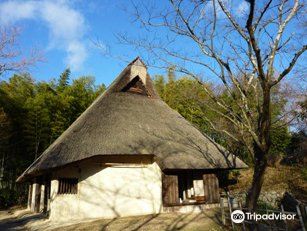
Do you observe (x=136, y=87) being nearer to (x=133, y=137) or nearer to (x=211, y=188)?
(x=133, y=137)

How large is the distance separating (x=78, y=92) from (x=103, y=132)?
480 inches

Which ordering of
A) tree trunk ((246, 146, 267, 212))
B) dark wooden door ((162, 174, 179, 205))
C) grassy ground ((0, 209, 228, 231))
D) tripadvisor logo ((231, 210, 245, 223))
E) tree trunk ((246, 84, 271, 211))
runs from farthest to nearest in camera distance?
1. dark wooden door ((162, 174, 179, 205))
2. grassy ground ((0, 209, 228, 231))
3. tripadvisor logo ((231, 210, 245, 223))
4. tree trunk ((246, 146, 267, 212))
5. tree trunk ((246, 84, 271, 211))

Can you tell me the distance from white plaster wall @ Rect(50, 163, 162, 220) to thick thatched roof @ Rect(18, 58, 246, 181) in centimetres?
96

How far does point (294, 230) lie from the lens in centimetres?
679

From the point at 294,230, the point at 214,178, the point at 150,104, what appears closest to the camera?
the point at 294,230

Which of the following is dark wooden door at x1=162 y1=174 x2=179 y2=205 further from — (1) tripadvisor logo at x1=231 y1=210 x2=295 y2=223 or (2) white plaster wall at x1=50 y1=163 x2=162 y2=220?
(1) tripadvisor logo at x1=231 y1=210 x2=295 y2=223

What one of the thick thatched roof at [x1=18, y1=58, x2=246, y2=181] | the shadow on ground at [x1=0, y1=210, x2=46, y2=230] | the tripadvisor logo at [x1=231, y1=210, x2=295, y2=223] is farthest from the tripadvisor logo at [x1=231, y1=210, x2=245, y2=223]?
the shadow on ground at [x1=0, y1=210, x2=46, y2=230]

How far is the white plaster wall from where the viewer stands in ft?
35.2

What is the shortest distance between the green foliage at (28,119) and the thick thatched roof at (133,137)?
700 cm

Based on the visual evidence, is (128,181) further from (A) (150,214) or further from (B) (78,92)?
(B) (78,92)

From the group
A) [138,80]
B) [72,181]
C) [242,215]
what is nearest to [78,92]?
[138,80]

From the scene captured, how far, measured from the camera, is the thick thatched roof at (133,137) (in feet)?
34.9

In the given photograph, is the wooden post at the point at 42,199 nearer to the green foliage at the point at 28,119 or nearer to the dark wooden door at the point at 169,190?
the green foliage at the point at 28,119

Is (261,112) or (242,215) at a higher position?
(261,112)
